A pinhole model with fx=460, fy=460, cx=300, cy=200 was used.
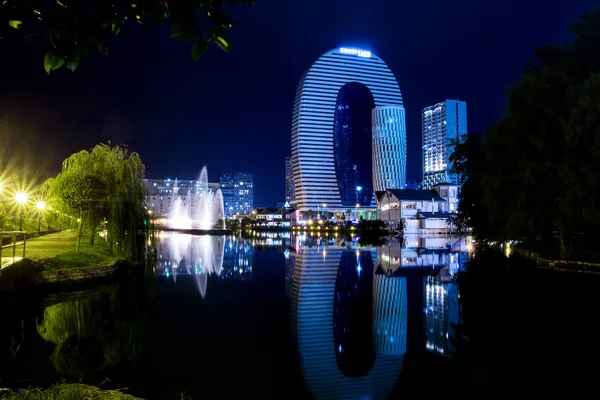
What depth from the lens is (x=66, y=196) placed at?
75.0 ft

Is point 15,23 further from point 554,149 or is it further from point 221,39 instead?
point 554,149

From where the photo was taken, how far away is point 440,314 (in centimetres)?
1493

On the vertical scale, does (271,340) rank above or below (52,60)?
below

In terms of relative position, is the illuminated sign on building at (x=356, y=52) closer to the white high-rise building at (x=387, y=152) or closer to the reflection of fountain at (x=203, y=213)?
the white high-rise building at (x=387, y=152)

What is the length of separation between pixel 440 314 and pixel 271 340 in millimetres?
6030

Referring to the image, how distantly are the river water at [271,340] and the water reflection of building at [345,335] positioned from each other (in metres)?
0.04

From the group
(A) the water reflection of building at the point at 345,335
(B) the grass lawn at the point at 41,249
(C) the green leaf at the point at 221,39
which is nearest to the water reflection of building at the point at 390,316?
(A) the water reflection of building at the point at 345,335

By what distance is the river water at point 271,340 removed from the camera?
352 inches

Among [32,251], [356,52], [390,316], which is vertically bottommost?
[390,316]

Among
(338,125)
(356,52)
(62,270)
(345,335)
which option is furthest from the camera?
(356,52)

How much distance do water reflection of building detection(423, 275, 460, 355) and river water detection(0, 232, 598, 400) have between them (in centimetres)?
4

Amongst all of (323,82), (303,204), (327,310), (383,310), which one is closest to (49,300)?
(327,310)

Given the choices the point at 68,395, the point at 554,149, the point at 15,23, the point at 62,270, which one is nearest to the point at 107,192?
the point at 62,270

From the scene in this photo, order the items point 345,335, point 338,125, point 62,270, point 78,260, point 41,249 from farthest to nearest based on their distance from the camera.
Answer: point 338,125, point 41,249, point 78,260, point 62,270, point 345,335
